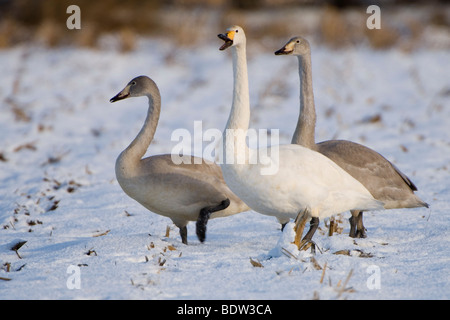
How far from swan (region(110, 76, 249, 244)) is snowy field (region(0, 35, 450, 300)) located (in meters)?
0.23

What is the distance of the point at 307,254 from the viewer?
166 inches

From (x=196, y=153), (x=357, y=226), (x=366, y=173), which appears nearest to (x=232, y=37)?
(x=366, y=173)

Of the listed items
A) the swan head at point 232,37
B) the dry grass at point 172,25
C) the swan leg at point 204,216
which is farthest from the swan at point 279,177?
the dry grass at point 172,25

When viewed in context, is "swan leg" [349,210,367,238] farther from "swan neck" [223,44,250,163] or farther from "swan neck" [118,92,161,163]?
"swan neck" [118,92,161,163]

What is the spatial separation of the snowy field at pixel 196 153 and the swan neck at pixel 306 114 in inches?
31.0

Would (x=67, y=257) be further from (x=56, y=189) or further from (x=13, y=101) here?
(x=13, y=101)

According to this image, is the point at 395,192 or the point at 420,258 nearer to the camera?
the point at 420,258

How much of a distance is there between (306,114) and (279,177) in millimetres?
1427

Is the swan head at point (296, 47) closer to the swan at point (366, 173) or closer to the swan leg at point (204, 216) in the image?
the swan at point (366, 173)

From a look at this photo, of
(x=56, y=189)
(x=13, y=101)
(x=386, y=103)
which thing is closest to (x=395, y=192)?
(x=56, y=189)

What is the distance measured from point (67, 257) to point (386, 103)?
8.27m

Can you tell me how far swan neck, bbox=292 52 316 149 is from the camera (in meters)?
5.50

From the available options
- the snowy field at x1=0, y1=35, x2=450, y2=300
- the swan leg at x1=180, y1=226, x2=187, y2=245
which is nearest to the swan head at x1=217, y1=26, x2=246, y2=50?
the snowy field at x1=0, y1=35, x2=450, y2=300

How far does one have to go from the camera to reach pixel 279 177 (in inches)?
169
